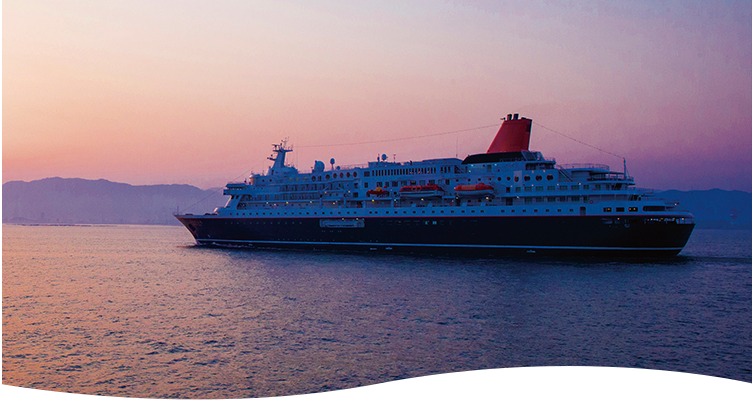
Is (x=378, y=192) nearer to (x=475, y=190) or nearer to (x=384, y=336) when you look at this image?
(x=475, y=190)

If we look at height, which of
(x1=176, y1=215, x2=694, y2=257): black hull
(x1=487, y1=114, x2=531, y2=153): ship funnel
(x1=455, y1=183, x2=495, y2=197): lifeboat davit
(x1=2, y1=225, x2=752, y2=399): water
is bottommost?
(x1=2, y1=225, x2=752, y2=399): water

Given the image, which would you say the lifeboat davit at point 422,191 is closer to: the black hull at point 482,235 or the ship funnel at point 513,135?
the black hull at point 482,235

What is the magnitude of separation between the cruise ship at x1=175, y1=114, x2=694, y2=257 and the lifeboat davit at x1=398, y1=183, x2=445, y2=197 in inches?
4.5

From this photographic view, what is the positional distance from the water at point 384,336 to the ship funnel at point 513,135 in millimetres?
22441

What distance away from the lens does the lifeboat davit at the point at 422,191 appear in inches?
2197

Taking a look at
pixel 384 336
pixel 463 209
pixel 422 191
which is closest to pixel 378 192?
pixel 422 191

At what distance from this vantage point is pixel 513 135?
2319 inches

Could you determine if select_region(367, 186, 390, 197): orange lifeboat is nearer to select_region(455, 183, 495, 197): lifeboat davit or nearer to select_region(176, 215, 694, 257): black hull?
select_region(176, 215, 694, 257): black hull

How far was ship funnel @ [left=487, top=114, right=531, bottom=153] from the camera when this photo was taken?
58.8 meters

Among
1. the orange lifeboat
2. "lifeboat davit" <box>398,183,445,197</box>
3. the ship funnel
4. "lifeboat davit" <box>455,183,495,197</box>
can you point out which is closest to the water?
"lifeboat davit" <box>455,183,495,197</box>

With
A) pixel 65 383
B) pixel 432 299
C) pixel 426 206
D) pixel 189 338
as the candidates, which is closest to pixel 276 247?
pixel 426 206

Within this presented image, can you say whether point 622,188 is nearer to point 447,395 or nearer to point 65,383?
point 447,395

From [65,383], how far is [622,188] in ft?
158

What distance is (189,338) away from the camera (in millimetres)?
21094
